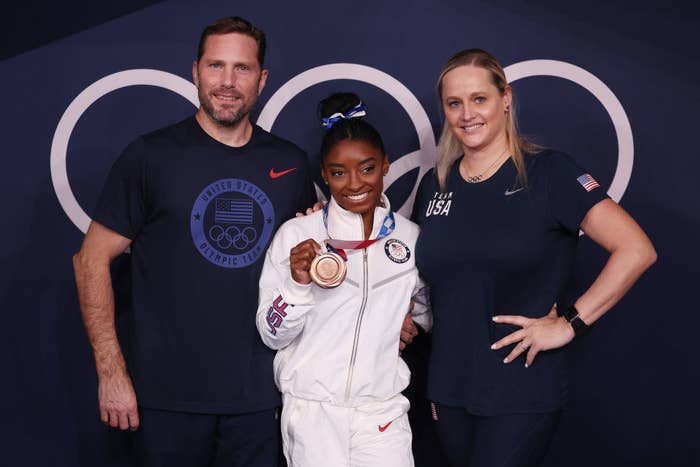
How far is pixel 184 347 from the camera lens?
239 cm

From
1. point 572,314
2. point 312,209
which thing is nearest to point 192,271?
point 312,209

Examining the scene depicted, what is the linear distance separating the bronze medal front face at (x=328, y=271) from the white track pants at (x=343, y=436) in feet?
1.39

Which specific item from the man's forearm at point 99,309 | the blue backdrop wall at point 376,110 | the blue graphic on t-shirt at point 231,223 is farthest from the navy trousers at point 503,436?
the man's forearm at point 99,309

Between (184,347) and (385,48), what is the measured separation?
1.41 metres

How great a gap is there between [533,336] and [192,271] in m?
1.09

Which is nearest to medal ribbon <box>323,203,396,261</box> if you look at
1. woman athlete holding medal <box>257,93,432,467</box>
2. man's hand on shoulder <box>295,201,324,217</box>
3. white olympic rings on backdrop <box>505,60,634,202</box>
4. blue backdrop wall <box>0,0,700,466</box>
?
woman athlete holding medal <box>257,93,432,467</box>

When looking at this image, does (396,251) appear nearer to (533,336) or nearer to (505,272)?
(505,272)

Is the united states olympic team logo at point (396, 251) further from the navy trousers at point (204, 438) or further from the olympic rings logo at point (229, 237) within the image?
the navy trousers at point (204, 438)

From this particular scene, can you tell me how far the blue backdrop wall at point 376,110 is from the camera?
290 centimetres

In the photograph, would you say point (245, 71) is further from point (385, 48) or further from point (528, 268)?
point (528, 268)

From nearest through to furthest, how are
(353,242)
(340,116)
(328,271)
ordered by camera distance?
1. (328,271)
2. (353,242)
3. (340,116)

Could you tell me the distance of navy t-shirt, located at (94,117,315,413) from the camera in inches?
93.7

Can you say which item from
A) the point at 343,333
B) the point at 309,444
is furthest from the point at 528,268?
the point at 309,444

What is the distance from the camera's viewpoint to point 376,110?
9.71 ft
